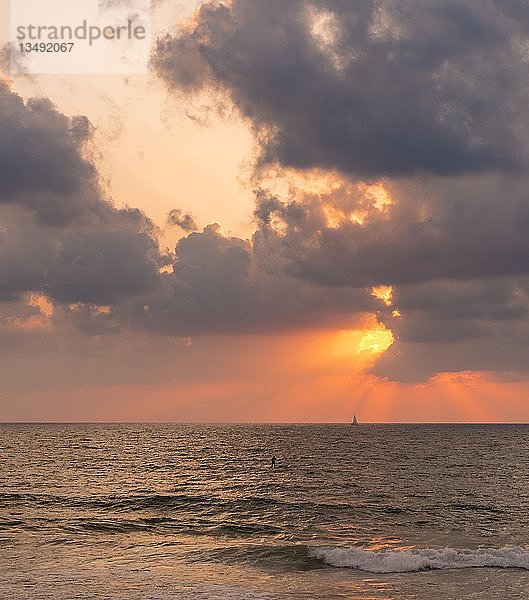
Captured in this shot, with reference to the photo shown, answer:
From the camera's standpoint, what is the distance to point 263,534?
54219 millimetres

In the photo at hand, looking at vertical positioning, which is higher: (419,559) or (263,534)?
(419,559)

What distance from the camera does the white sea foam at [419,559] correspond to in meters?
40.7

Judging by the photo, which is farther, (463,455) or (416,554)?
(463,455)

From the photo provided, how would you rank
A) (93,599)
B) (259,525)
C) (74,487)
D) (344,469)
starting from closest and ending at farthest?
(93,599), (259,525), (74,487), (344,469)

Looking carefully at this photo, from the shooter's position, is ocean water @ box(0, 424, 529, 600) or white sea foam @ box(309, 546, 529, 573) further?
white sea foam @ box(309, 546, 529, 573)

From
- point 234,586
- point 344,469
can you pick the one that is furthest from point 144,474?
point 234,586

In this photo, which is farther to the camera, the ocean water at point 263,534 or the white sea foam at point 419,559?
the white sea foam at point 419,559

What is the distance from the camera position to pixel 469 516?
63156 millimetres

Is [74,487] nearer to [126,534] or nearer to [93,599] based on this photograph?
[126,534]

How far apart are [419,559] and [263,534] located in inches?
648

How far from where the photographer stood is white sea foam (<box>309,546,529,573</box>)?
4066 centimetres

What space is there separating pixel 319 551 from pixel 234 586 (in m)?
11.0

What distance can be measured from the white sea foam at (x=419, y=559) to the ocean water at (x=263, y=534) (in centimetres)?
13

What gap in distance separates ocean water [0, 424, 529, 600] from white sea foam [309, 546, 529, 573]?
0.42 feet
